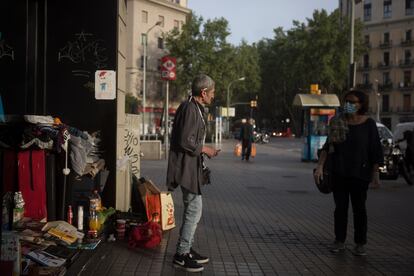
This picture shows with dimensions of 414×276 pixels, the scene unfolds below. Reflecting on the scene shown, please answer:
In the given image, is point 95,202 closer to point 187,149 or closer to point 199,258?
point 199,258

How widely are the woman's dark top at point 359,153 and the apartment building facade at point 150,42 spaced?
217ft

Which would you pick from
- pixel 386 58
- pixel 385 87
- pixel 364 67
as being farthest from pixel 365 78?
pixel 386 58

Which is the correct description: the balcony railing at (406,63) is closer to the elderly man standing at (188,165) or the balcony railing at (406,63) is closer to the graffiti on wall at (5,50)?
the graffiti on wall at (5,50)

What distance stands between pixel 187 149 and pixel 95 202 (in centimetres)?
173

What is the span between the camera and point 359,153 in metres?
6.19

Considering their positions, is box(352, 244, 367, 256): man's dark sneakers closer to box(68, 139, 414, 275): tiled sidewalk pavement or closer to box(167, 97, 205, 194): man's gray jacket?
box(68, 139, 414, 275): tiled sidewalk pavement

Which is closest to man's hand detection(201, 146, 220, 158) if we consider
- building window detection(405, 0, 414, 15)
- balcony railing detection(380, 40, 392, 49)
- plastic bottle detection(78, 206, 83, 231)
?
plastic bottle detection(78, 206, 83, 231)

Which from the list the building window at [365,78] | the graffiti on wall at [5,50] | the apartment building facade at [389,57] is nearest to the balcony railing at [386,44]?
the apartment building facade at [389,57]

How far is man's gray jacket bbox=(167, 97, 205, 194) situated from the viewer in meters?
5.36

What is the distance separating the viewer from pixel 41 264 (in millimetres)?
4969

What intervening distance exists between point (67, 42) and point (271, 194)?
651 centimetres

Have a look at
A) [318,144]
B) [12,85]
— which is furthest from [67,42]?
[318,144]

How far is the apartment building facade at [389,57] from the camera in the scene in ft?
283

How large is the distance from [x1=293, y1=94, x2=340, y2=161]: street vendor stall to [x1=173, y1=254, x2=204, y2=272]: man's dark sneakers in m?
18.5
